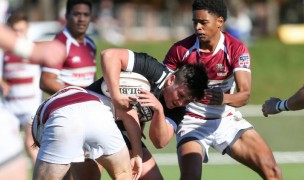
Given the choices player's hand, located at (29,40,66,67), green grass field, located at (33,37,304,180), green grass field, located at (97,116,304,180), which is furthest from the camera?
green grass field, located at (33,37,304,180)

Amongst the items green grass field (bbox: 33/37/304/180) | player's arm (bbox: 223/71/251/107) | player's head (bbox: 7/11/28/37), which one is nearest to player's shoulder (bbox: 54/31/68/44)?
player's head (bbox: 7/11/28/37)

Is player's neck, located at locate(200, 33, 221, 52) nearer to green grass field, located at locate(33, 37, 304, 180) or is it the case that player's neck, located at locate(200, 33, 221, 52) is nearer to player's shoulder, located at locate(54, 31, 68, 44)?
player's shoulder, located at locate(54, 31, 68, 44)

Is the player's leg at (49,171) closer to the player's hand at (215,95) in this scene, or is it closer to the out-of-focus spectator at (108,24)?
the player's hand at (215,95)

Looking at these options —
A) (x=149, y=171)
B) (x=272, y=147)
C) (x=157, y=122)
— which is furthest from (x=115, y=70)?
(x=272, y=147)

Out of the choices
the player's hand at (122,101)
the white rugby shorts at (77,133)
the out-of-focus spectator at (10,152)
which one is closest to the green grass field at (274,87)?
the player's hand at (122,101)

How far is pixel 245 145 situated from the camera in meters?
8.38

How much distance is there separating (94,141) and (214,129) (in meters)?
2.03

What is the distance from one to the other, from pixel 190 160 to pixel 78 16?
3.10m

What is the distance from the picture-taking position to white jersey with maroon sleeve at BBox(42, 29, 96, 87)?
401 inches

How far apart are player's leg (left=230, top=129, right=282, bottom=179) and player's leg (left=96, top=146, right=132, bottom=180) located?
5.50 feet

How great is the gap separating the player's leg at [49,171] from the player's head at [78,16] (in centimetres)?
378

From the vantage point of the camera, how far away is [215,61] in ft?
27.6

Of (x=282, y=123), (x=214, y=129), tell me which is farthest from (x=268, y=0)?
(x=214, y=129)

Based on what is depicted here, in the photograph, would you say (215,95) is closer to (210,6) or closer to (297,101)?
(297,101)
